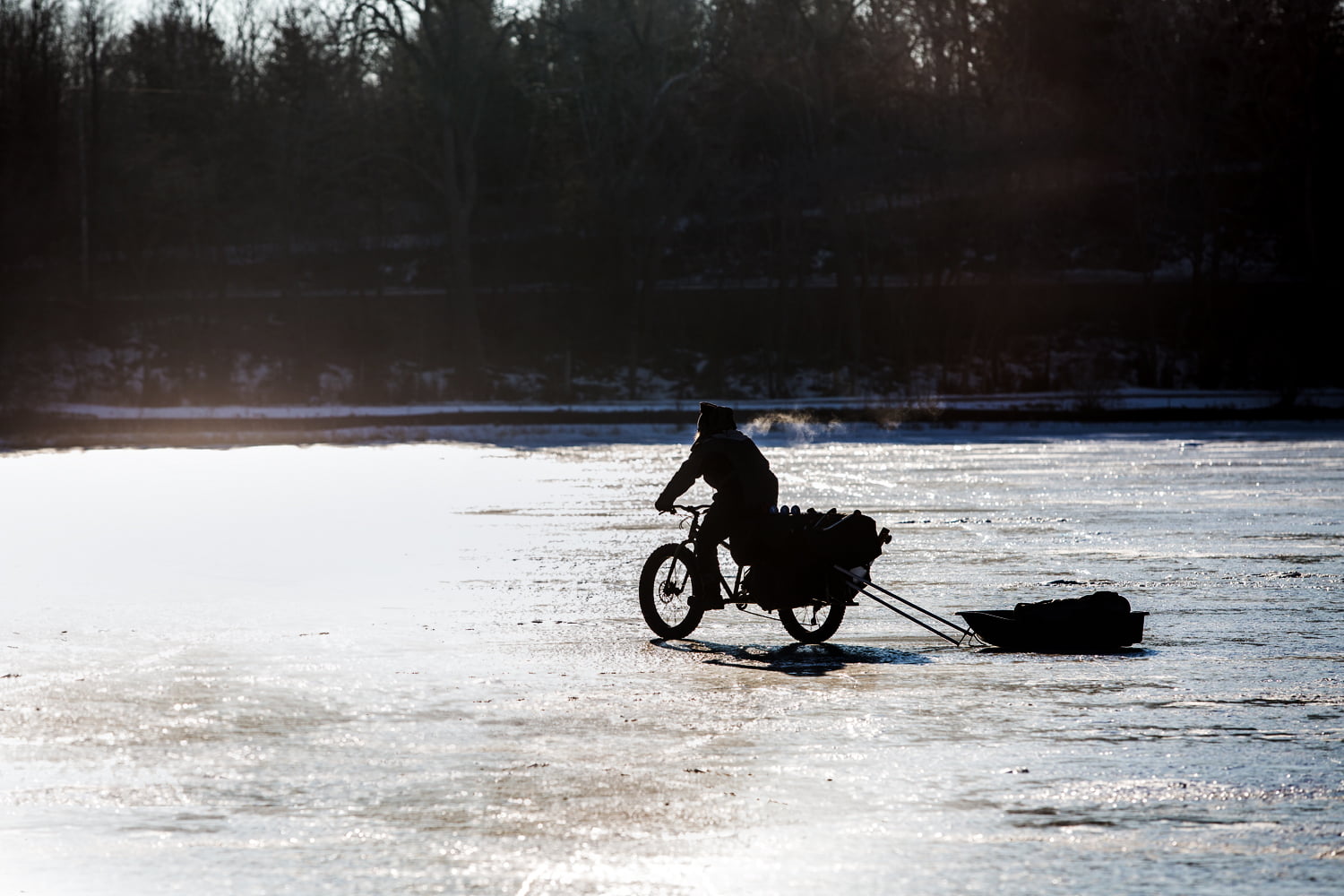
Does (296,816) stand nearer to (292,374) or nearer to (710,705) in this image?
(710,705)

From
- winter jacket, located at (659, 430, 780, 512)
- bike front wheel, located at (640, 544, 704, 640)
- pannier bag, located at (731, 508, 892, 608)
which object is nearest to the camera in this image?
pannier bag, located at (731, 508, 892, 608)

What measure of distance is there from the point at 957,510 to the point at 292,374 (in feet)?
107

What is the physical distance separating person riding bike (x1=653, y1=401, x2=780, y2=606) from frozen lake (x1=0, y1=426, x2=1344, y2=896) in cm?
90

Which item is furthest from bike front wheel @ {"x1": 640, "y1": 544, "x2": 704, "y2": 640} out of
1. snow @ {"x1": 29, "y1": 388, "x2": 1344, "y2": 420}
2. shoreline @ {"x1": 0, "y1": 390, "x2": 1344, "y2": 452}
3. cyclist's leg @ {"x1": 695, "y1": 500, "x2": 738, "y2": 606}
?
snow @ {"x1": 29, "y1": 388, "x2": 1344, "y2": 420}

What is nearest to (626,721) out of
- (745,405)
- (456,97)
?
(745,405)

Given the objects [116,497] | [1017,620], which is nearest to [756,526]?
[1017,620]

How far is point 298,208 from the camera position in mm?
58688

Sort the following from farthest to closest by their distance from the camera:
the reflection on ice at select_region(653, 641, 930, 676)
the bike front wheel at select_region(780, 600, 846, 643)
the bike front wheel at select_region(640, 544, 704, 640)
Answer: the bike front wheel at select_region(640, 544, 704, 640), the bike front wheel at select_region(780, 600, 846, 643), the reflection on ice at select_region(653, 641, 930, 676)

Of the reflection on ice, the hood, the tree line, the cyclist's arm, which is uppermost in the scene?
the tree line

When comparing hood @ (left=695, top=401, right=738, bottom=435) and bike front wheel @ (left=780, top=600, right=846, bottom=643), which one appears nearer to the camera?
hood @ (left=695, top=401, right=738, bottom=435)

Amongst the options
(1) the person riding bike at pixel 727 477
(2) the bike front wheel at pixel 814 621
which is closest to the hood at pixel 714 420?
(1) the person riding bike at pixel 727 477

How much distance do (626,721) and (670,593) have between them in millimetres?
3002

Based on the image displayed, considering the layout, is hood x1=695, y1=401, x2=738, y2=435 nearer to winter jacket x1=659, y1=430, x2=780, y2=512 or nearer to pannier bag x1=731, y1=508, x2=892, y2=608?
winter jacket x1=659, y1=430, x2=780, y2=512

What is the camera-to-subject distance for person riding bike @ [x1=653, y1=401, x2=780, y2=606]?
10.8 m
